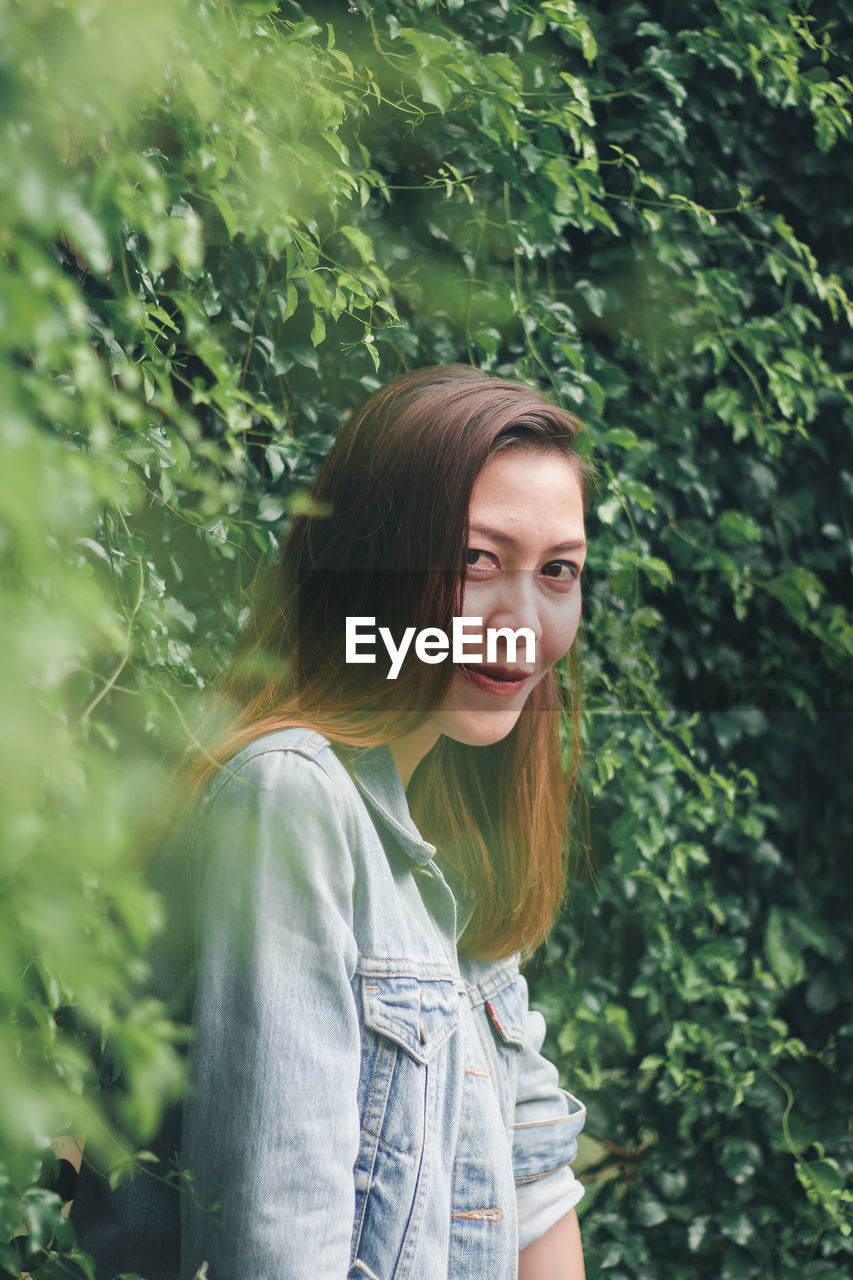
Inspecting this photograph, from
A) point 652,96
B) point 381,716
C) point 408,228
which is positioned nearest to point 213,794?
point 381,716

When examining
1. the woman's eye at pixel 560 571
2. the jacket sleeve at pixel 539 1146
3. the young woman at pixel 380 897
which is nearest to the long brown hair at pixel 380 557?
the young woman at pixel 380 897

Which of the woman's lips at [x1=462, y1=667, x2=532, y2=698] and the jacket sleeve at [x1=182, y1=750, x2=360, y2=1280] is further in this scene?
the woman's lips at [x1=462, y1=667, x2=532, y2=698]

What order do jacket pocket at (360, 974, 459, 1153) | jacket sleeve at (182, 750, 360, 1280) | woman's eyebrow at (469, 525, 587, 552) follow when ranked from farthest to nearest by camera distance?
1. woman's eyebrow at (469, 525, 587, 552)
2. jacket pocket at (360, 974, 459, 1153)
3. jacket sleeve at (182, 750, 360, 1280)

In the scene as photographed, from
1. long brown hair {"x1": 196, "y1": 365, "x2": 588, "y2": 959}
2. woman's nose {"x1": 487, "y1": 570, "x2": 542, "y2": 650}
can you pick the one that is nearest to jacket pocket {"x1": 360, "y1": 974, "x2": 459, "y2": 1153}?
long brown hair {"x1": 196, "y1": 365, "x2": 588, "y2": 959}

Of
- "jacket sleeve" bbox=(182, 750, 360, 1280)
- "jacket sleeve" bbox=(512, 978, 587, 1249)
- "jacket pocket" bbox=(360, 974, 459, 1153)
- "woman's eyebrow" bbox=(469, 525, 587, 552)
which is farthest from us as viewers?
"jacket sleeve" bbox=(512, 978, 587, 1249)

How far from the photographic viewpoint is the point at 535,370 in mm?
1935

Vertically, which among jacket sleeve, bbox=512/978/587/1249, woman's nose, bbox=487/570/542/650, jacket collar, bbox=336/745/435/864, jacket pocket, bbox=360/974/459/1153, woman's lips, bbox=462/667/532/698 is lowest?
jacket sleeve, bbox=512/978/587/1249

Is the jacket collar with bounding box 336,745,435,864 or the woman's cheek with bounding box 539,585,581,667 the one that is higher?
the woman's cheek with bounding box 539,585,581,667

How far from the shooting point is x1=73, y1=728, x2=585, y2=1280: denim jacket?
94 cm

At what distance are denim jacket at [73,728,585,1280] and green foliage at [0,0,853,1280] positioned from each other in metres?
0.23

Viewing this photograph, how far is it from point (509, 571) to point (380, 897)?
37cm

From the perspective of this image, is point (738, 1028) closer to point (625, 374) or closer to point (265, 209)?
point (625, 374)

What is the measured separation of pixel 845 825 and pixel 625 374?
103cm

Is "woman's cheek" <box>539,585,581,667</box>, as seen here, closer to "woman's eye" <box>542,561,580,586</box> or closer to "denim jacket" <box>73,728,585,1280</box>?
"woman's eye" <box>542,561,580,586</box>
